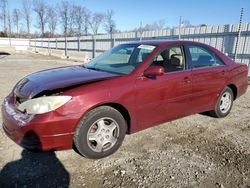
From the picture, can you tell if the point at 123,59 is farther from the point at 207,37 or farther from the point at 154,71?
the point at 207,37

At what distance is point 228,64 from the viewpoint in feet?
16.1

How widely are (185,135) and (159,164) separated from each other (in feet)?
3.80

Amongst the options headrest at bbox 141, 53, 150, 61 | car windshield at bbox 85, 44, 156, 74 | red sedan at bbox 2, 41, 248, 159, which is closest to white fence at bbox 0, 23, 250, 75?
red sedan at bbox 2, 41, 248, 159

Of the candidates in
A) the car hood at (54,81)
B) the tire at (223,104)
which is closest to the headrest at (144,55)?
the car hood at (54,81)

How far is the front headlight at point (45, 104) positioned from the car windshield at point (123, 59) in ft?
3.65

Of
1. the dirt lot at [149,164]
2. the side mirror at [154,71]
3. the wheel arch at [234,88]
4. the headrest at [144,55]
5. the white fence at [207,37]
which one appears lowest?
the dirt lot at [149,164]

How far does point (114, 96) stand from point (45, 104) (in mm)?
894

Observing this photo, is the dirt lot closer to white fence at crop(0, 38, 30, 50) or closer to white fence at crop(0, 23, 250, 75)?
white fence at crop(0, 23, 250, 75)

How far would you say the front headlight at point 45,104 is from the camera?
9.36 feet

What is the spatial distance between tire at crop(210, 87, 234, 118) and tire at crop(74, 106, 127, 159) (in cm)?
235

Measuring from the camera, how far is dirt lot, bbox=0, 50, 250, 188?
2784 mm

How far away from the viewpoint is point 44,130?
283 centimetres

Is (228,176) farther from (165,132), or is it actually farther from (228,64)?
(228,64)

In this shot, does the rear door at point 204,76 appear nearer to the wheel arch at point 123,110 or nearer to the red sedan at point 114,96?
the red sedan at point 114,96
